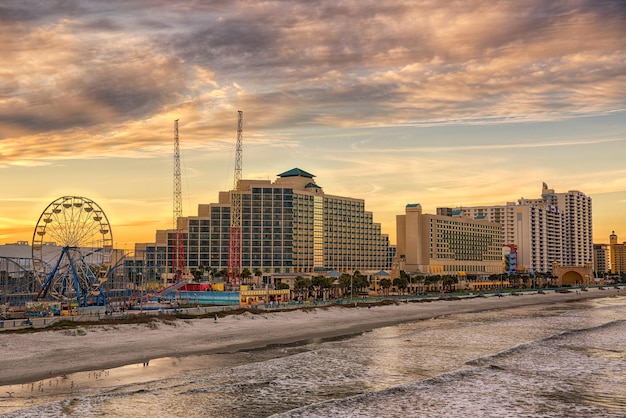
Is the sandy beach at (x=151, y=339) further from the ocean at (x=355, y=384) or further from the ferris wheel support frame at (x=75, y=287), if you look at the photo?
the ferris wheel support frame at (x=75, y=287)

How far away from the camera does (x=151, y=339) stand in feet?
210

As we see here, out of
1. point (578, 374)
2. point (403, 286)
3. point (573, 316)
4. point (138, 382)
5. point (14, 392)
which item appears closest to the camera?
point (14, 392)

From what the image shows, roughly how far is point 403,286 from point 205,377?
14518cm

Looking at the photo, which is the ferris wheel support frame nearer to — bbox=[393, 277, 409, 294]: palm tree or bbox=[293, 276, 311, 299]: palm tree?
bbox=[293, 276, 311, 299]: palm tree

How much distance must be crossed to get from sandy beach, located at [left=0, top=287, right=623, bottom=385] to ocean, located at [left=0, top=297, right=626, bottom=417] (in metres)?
3.12

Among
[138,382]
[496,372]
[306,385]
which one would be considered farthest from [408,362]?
[138,382]

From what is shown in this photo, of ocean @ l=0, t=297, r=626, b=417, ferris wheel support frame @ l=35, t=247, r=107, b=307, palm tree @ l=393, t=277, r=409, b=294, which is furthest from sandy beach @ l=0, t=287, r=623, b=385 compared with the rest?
palm tree @ l=393, t=277, r=409, b=294

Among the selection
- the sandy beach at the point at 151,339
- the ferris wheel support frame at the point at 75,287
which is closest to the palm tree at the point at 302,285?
the sandy beach at the point at 151,339

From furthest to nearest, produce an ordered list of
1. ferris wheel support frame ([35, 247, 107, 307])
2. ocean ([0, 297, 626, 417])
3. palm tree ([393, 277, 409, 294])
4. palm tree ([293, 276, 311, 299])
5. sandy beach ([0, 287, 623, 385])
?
palm tree ([393, 277, 409, 294]), palm tree ([293, 276, 311, 299]), ferris wheel support frame ([35, 247, 107, 307]), sandy beach ([0, 287, 623, 385]), ocean ([0, 297, 626, 417])

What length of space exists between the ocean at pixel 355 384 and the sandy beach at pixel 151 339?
312 centimetres

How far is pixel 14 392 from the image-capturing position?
38.0m

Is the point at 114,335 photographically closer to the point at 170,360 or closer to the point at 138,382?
the point at 170,360

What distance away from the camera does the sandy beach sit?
1902 inches

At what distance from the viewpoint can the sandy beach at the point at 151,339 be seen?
48.3m
